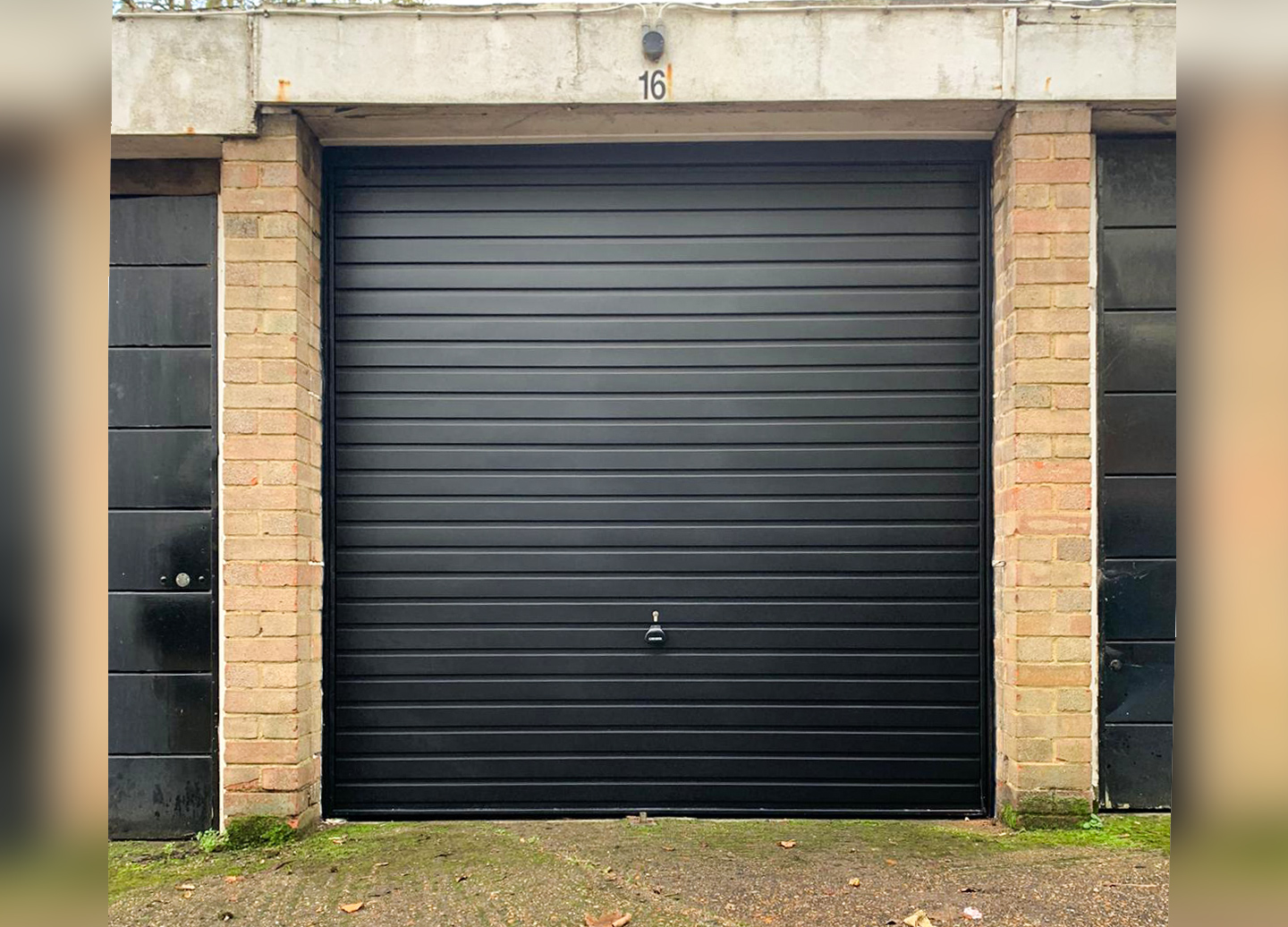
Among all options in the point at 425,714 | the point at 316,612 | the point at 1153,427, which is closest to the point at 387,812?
the point at 425,714

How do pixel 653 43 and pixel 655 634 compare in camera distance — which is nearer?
pixel 653 43

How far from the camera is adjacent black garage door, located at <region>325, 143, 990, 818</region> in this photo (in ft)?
14.9

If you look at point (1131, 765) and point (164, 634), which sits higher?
point (164, 634)

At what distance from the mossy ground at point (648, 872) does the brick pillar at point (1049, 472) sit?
0.39 meters

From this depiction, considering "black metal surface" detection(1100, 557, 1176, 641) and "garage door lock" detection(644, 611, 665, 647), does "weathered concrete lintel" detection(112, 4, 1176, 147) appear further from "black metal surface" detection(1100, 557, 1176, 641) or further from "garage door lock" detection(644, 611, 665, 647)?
"garage door lock" detection(644, 611, 665, 647)

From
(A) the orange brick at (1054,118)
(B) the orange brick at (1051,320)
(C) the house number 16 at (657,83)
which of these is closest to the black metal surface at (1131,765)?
(B) the orange brick at (1051,320)

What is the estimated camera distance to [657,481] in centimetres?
461

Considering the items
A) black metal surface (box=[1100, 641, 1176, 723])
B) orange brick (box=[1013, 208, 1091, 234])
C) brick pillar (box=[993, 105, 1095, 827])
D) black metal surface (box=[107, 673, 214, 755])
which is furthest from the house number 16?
black metal surface (box=[107, 673, 214, 755])

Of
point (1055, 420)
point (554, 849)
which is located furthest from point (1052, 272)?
point (554, 849)

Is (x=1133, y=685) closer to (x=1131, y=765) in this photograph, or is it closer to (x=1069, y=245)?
(x=1131, y=765)

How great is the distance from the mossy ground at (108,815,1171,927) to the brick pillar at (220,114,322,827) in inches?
16.1

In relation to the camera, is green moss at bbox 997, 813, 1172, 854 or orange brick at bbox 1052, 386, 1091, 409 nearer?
green moss at bbox 997, 813, 1172, 854

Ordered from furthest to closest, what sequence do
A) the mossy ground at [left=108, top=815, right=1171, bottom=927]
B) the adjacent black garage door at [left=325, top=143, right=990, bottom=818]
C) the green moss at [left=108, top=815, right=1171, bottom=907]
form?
the adjacent black garage door at [left=325, top=143, right=990, bottom=818] → the green moss at [left=108, top=815, right=1171, bottom=907] → the mossy ground at [left=108, top=815, right=1171, bottom=927]

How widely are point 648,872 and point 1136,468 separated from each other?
3017 millimetres
